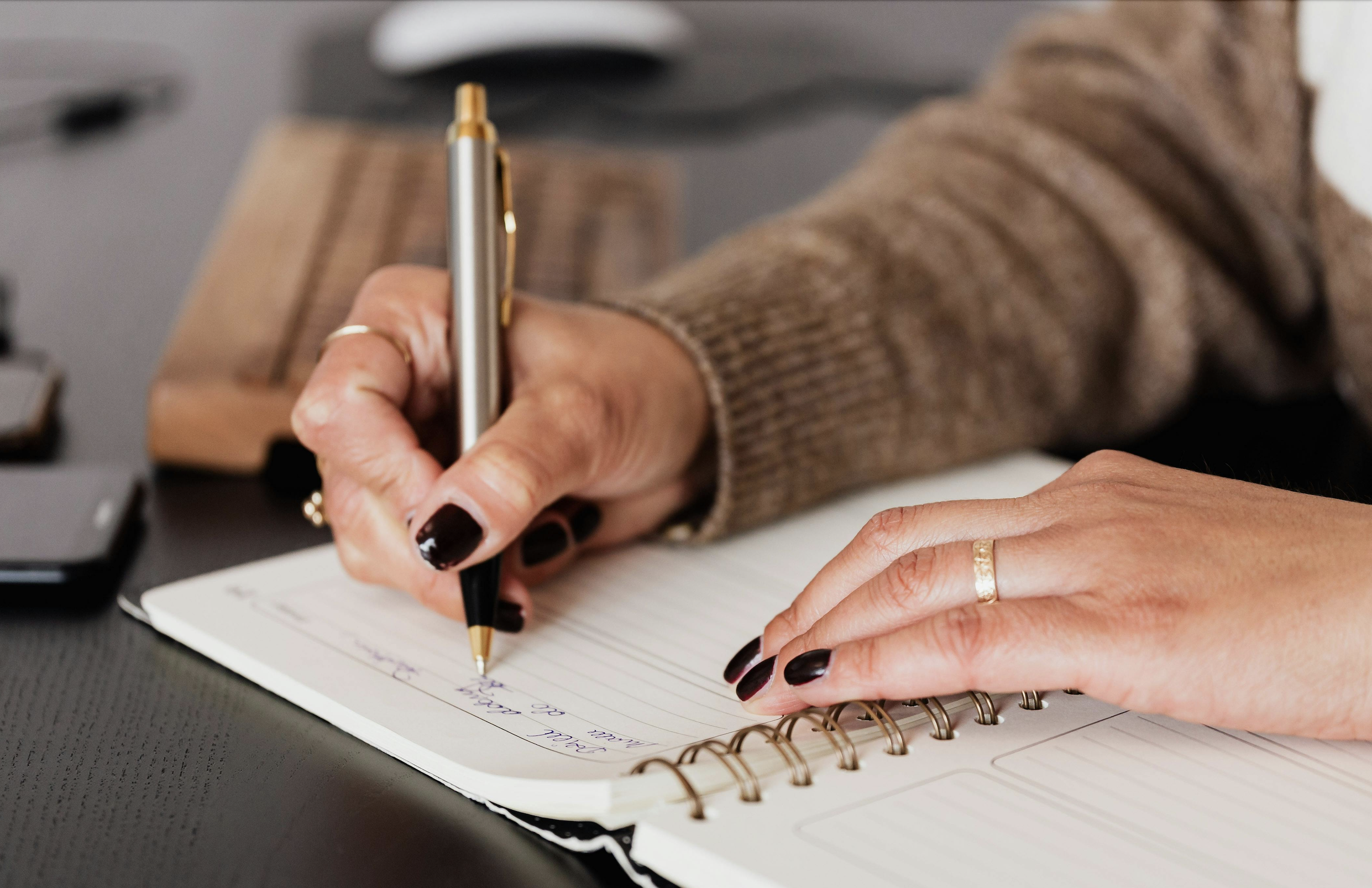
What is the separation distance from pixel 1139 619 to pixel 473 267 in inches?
11.8

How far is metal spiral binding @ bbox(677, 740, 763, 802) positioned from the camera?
1.19ft

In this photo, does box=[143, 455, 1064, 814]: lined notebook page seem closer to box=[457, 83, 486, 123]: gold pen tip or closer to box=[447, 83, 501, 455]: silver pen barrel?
box=[447, 83, 501, 455]: silver pen barrel

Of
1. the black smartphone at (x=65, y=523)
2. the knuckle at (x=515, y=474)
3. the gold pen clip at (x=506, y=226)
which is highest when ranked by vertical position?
the gold pen clip at (x=506, y=226)

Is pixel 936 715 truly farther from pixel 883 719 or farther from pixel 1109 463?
pixel 1109 463

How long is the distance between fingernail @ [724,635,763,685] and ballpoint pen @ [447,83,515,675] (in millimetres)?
145

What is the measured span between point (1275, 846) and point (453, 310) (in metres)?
0.36

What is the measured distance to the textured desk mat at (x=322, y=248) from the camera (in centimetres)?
66

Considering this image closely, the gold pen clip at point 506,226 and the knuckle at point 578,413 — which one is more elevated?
the gold pen clip at point 506,226

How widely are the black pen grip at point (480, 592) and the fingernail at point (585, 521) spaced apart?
8 centimetres

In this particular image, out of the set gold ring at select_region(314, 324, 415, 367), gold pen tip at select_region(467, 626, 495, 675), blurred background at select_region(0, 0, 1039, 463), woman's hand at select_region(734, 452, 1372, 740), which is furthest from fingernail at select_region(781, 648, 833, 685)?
blurred background at select_region(0, 0, 1039, 463)

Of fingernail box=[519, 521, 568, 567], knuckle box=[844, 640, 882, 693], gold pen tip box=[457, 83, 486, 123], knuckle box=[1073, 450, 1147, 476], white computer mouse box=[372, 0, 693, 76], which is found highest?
white computer mouse box=[372, 0, 693, 76]

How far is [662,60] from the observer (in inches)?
55.4

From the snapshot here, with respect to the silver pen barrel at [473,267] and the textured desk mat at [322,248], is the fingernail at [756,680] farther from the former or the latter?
the textured desk mat at [322,248]

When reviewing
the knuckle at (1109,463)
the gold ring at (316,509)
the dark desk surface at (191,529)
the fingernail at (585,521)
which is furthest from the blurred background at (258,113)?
the knuckle at (1109,463)
